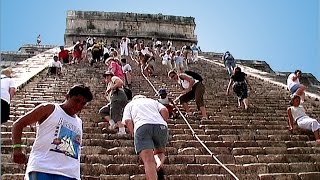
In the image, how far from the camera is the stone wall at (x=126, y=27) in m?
41.2

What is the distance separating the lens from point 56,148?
485 centimetres

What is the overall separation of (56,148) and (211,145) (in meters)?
4.42

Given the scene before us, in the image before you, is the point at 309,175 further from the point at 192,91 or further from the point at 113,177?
the point at 192,91

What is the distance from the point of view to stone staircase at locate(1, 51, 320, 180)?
7301 mm

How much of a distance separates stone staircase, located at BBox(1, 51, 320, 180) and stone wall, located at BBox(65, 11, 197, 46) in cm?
2713

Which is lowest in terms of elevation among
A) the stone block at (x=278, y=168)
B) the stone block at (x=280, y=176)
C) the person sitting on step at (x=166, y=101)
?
the stone block at (x=280, y=176)

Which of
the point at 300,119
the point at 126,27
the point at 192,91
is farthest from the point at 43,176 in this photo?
the point at 126,27

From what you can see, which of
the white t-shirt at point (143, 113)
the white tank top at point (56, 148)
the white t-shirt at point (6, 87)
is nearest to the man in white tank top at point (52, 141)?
the white tank top at point (56, 148)

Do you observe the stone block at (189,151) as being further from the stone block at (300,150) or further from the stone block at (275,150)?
the stone block at (300,150)

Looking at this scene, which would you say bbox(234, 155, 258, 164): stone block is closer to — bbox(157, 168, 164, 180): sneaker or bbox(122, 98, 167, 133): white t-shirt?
bbox(157, 168, 164, 180): sneaker

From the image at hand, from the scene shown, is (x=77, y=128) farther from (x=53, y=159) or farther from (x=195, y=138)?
(x=195, y=138)

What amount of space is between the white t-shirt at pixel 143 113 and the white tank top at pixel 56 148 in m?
1.92

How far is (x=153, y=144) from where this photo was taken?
677 centimetres

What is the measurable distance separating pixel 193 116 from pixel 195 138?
2.09 meters
